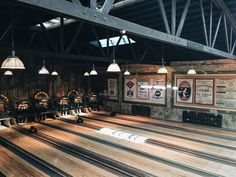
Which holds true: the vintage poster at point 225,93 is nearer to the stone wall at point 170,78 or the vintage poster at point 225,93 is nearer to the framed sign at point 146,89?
the stone wall at point 170,78

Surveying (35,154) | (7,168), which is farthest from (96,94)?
(7,168)

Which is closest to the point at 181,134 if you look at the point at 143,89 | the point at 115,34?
the point at 143,89

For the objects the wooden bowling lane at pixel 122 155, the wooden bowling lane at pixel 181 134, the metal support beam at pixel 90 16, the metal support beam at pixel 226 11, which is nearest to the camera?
the metal support beam at pixel 90 16

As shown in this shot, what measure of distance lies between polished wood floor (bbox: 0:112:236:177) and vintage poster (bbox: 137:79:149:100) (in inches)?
112

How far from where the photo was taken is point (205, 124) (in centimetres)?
1034

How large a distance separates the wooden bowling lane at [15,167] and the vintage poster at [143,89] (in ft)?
27.0

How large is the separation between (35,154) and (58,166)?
133cm

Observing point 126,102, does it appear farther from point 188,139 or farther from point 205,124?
point 188,139

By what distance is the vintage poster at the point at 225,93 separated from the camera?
9.43m

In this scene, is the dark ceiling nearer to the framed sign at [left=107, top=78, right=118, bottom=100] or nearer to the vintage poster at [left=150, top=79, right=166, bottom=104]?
the vintage poster at [left=150, top=79, right=166, bottom=104]

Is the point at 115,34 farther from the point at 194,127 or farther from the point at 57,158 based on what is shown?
the point at 57,158

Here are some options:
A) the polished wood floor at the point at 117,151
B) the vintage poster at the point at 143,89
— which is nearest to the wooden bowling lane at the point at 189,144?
the polished wood floor at the point at 117,151

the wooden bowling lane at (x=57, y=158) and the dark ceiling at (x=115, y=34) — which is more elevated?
the dark ceiling at (x=115, y=34)

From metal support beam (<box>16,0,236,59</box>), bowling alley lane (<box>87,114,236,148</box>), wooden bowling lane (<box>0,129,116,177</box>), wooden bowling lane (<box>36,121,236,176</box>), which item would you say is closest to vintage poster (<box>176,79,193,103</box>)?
bowling alley lane (<box>87,114,236,148</box>)
